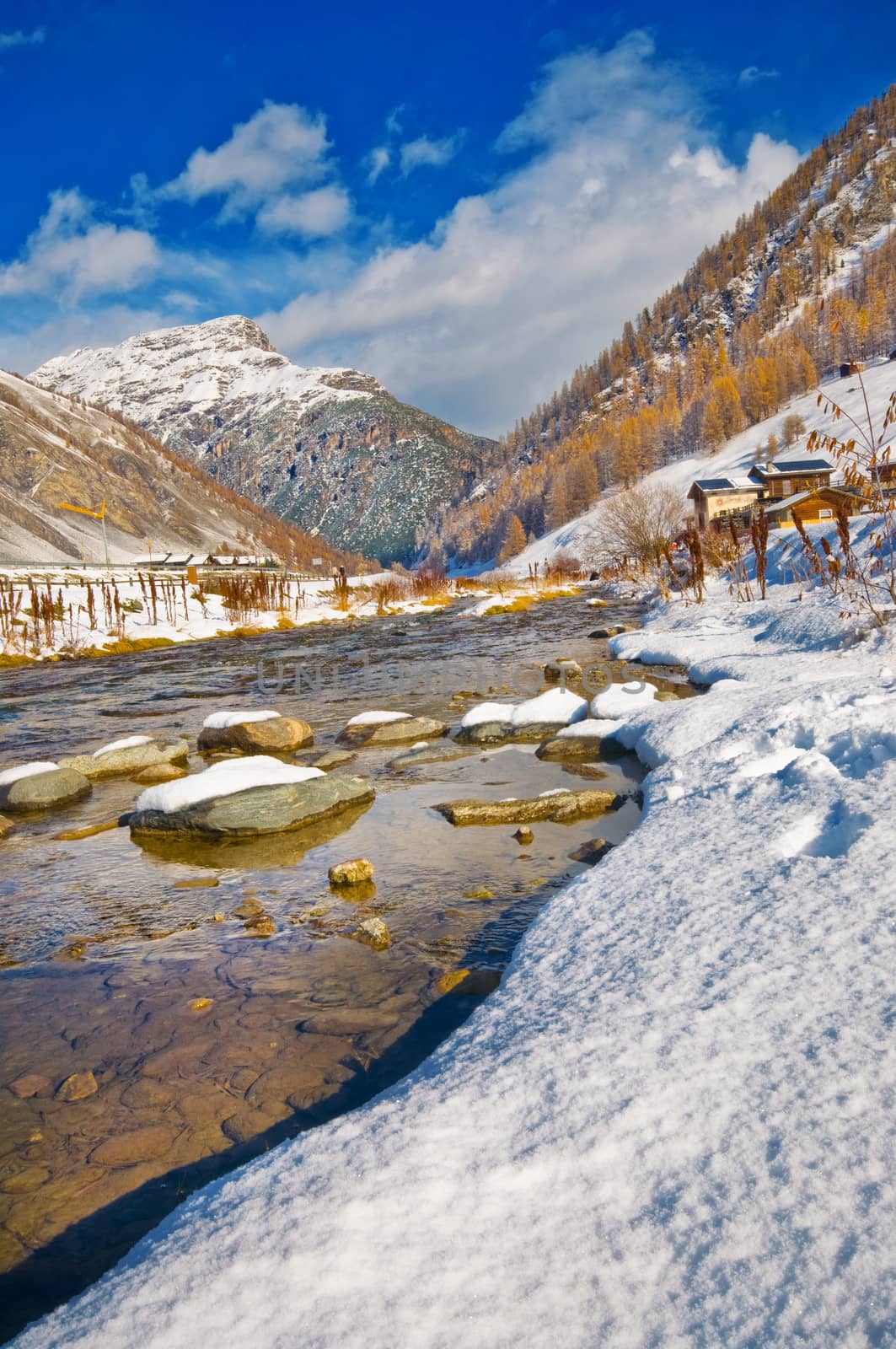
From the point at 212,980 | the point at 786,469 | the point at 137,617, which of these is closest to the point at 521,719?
the point at 212,980

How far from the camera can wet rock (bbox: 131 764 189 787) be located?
30.5 feet

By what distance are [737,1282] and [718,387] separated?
116m

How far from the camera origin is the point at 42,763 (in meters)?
9.14

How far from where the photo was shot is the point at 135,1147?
3.12 m

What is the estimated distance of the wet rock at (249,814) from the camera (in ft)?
23.0

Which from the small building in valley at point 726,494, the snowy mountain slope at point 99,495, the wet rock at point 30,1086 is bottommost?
the wet rock at point 30,1086

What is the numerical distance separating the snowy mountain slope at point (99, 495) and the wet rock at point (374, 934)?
9334cm

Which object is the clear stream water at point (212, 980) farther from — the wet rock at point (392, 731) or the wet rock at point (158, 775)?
the wet rock at point (392, 731)

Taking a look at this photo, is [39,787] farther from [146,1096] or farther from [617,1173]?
[617,1173]

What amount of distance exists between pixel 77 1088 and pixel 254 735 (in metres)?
7.17

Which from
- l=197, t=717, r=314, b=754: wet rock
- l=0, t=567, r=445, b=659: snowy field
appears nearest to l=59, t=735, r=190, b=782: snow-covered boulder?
l=197, t=717, r=314, b=754: wet rock

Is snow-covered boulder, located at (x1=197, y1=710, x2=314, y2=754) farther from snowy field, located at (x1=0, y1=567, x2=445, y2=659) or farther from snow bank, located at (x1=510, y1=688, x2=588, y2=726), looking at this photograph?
snowy field, located at (x1=0, y1=567, x2=445, y2=659)

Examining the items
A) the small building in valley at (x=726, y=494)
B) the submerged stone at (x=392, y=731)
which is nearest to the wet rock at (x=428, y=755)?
the submerged stone at (x=392, y=731)

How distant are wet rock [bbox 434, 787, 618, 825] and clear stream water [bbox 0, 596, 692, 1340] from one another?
179 mm
